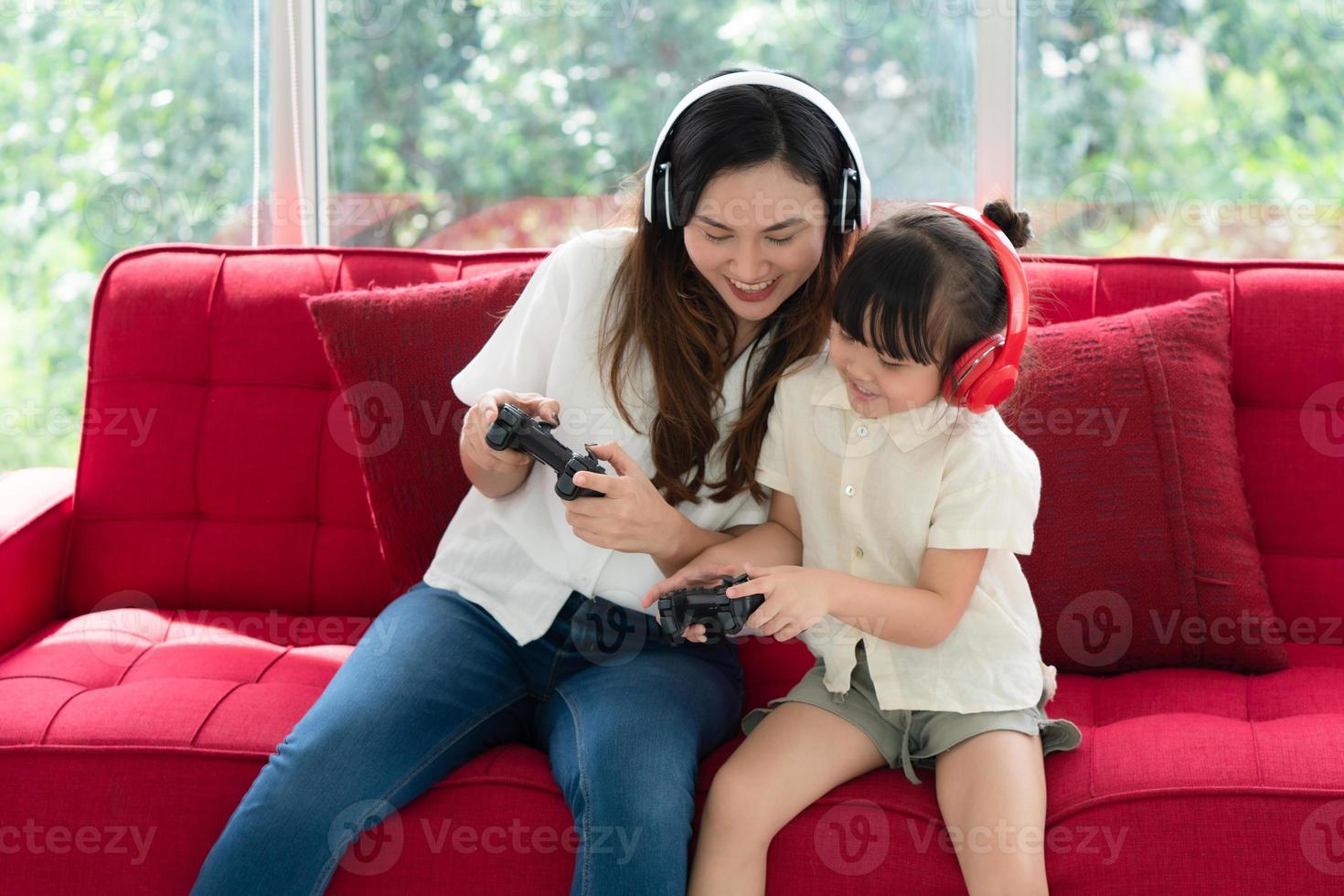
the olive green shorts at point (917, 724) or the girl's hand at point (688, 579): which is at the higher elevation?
the girl's hand at point (688, 579)

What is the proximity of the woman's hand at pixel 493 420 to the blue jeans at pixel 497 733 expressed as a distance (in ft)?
0.65

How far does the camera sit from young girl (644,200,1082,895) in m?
1.36

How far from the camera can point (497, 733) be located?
152 cm

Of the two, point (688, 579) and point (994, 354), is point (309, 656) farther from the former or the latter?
point (994, 354)

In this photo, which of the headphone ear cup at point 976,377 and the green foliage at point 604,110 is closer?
the headphone ear cup at point 976,377

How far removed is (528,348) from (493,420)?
189mm

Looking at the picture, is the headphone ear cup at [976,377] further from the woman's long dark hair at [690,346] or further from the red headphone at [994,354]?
the woman's long dark hair at [690,346]

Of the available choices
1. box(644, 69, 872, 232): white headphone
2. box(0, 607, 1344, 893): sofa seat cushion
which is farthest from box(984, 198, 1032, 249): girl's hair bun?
box(0, 607, 1344, 893): sofa seat cushion

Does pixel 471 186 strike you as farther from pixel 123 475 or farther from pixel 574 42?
pixel 123 475

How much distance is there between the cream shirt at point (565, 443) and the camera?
1607mm

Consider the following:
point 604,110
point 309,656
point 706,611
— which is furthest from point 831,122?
point 604,110

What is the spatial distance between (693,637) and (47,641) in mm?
1051

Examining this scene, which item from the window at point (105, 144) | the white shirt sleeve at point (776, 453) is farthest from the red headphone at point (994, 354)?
the window at point (105, 144)

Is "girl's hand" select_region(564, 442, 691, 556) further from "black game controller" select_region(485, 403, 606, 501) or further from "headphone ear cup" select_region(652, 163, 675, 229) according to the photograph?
"headphone ear cup" select_region(652, 163, 675, 229)
